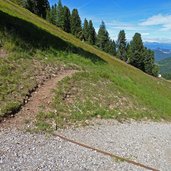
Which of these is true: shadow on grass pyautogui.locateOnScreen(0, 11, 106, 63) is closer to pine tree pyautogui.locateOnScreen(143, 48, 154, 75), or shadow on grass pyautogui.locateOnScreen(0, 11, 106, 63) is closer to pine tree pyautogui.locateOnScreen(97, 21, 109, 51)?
pine tree pyautogui.locateOnScreen(143, 48, 154, 75)

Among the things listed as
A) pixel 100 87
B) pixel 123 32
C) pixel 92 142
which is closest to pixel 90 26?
pixel 123 32

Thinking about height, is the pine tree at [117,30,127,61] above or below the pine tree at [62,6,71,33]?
below

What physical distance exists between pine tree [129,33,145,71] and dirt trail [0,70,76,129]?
12139cm

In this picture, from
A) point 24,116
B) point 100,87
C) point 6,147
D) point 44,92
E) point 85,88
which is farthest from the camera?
point 100,87

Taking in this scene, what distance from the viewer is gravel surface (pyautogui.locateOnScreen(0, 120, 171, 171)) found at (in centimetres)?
1352

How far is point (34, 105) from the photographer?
66.0 feet

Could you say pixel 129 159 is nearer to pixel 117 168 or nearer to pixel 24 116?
pixel 117 168

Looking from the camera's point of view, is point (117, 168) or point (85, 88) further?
point (85, 88)

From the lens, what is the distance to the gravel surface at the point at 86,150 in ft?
44.4

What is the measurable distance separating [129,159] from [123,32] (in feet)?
496

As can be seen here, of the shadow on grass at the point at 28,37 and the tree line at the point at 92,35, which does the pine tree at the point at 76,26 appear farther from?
the shadow on grass at the point at 28,37

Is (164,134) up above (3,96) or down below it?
below

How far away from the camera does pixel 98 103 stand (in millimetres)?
24172

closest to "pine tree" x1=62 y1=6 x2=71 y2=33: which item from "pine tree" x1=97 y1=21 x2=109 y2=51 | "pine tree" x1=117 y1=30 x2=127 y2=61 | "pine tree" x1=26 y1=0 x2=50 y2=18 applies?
"pine tree" x1=26 y1=0 x2=50 y2=18
